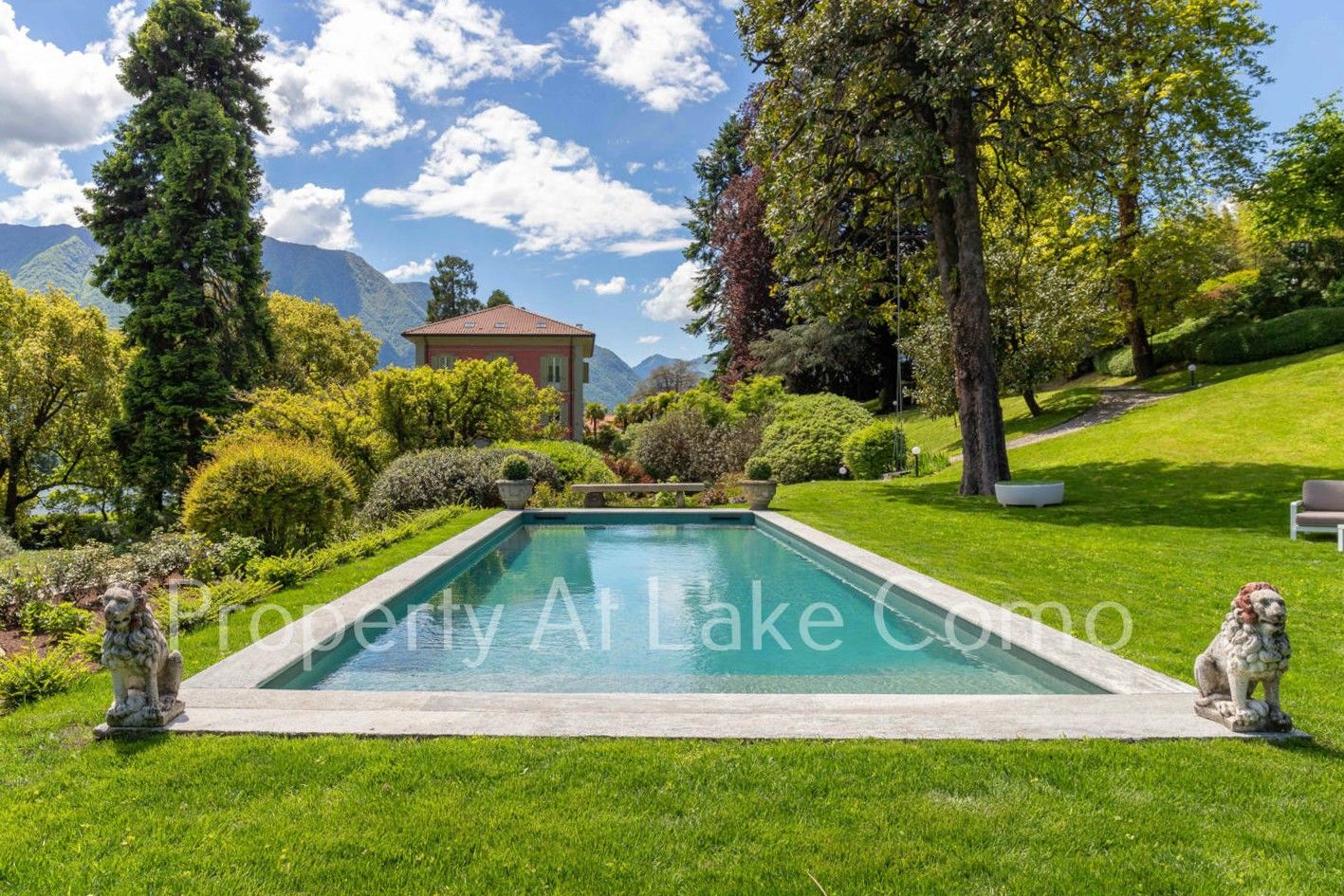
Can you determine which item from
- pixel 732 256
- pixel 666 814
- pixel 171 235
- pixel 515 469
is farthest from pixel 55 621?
pixel 732 256

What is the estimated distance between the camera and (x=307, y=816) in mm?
2744

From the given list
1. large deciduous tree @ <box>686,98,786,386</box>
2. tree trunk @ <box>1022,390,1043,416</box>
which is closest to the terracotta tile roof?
large deciduous tree @ <box>686,98,786,386</box>

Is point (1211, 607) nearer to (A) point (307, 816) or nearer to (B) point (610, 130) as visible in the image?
(A) point (307, 816)

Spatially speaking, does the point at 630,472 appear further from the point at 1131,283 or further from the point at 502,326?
the point at 502,326

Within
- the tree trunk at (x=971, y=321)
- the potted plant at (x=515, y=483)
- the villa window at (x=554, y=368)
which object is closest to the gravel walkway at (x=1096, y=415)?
the tree trunk at (x=971, y=321)

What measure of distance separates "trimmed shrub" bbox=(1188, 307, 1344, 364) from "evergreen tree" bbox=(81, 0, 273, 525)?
2978cm

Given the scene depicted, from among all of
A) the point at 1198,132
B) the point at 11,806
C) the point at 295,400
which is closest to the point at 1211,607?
the point at 11,806

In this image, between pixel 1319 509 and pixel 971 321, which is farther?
pixel 971 321

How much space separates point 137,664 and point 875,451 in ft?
58.5

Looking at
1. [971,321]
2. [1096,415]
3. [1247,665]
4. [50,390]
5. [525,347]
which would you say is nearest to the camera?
[1247,665]

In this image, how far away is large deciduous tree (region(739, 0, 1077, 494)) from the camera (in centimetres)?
1198

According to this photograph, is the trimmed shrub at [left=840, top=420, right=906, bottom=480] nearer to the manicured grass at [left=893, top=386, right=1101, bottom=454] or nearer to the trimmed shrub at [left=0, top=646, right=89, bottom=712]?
the manicured grass at [left=893, top=386, right=1101, bottom=454]

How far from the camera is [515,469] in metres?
14.3

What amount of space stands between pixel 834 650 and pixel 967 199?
10847mm
